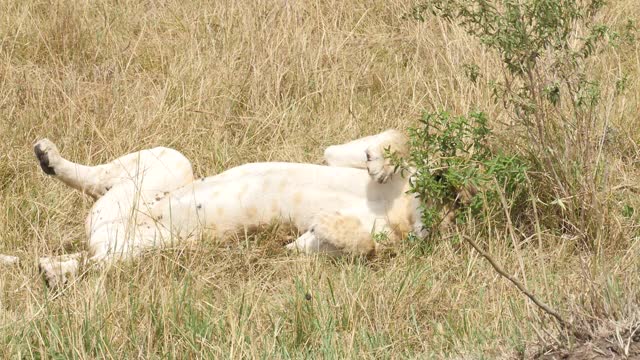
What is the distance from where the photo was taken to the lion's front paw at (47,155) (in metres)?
5.28

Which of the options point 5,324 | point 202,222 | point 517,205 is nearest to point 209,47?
point 202,222

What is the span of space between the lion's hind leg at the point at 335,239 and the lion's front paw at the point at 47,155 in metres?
1.25

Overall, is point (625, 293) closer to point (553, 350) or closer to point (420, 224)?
point (553, 350)

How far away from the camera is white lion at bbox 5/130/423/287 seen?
4.86 m

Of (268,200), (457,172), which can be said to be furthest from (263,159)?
(457,172)

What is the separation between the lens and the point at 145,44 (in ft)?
22.4

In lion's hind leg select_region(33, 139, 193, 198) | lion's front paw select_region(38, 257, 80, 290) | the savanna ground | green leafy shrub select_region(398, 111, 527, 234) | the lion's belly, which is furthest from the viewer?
lion's hind leg select_region(33, 139, 193, 198)

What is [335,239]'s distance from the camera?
4809 mm

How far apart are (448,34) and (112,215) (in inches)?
101

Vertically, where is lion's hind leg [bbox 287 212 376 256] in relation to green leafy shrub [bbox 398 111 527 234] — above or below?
below

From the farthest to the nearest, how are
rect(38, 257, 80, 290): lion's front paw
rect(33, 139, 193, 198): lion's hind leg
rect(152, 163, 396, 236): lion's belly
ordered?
rect(33, 139, 193, 198): lion's hind leg
rect(152, 163, 396, 236): lion's belly
rect(38, 257, 80, 290): lion's front paw

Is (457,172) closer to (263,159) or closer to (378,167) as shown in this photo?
(378,167)

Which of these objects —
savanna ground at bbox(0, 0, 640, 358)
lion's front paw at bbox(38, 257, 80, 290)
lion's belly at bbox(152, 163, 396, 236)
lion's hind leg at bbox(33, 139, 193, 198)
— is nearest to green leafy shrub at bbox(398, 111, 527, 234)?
savanna ground at bbox(0, 0, 640, 358)

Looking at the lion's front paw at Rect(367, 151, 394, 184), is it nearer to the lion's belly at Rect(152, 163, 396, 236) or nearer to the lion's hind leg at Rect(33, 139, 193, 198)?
the lion's belly at Rect(152, 163, 396, 236)
